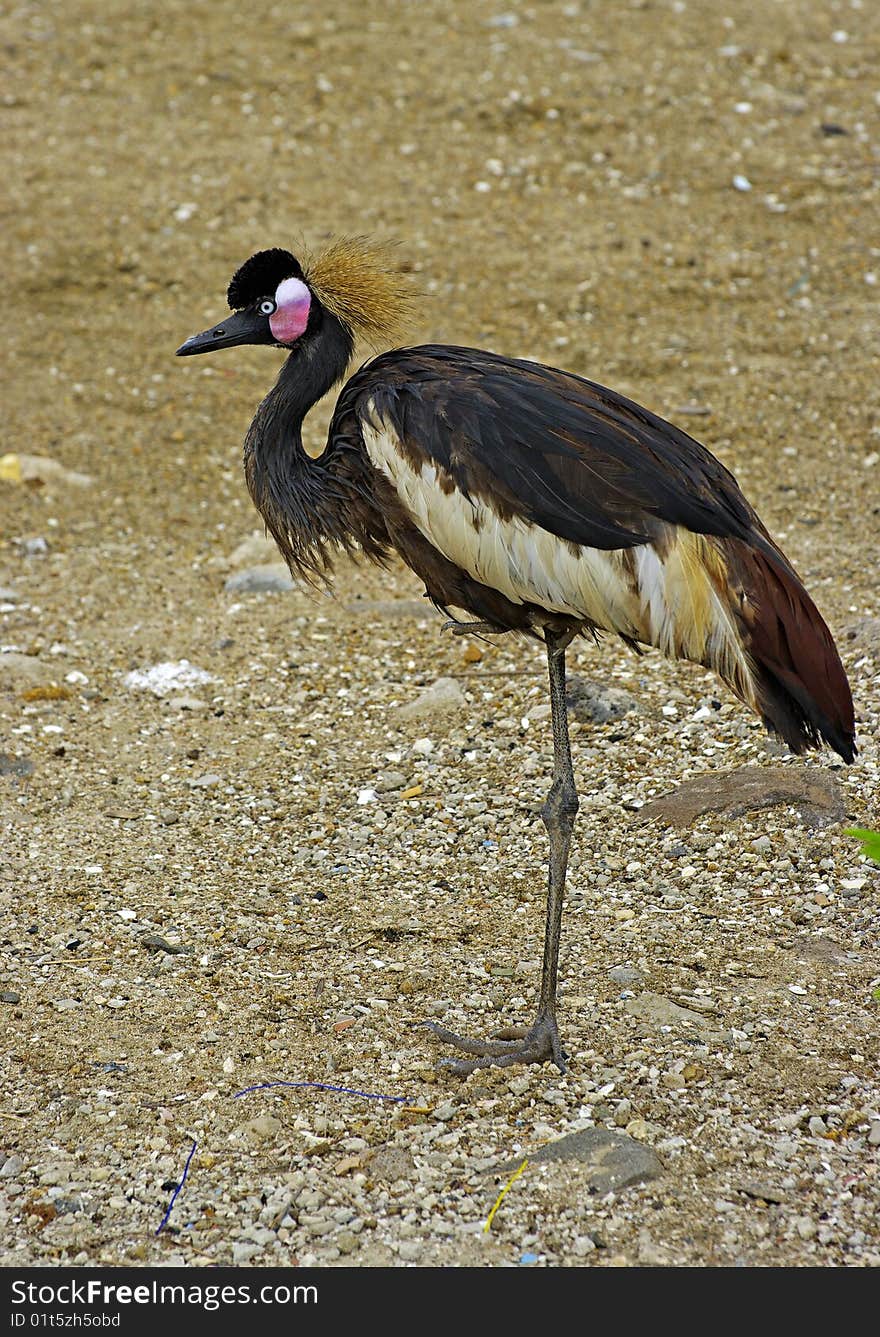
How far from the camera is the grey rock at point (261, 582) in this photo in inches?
305

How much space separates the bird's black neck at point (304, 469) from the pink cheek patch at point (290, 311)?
0.06 m

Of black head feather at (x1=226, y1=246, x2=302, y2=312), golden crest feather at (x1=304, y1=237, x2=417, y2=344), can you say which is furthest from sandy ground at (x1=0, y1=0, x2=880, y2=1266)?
black head feather at (x1=226, y1=246, x2=302, y2=312)

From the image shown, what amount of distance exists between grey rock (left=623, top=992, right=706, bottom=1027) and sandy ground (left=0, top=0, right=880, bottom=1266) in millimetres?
21

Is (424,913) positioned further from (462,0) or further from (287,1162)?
(462,0)

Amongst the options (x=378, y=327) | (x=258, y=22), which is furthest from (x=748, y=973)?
(x=258, y=22)

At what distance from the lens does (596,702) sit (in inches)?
255

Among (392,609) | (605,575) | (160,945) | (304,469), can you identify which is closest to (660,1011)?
(605,575)

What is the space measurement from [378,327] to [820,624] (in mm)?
2043

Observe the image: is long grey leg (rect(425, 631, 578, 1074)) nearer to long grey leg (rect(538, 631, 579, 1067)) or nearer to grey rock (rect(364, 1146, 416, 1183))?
long grey leg (rect(538, 631, 579, 1067))

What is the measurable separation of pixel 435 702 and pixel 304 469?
74.6 inches

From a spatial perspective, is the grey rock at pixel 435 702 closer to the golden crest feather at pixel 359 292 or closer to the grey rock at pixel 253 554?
the grey rock at pixel 253 554

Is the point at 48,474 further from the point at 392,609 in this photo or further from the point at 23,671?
the point at 392,609

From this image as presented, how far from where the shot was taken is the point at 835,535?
7672 mm

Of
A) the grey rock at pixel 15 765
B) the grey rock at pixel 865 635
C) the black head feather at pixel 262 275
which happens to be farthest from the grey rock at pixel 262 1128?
the grey rock at pixel 865 635
